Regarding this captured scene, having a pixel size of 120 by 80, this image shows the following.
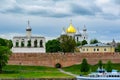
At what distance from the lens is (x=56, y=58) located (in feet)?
293

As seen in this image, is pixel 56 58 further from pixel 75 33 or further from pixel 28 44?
pixel 75 33

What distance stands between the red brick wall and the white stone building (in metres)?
8.36

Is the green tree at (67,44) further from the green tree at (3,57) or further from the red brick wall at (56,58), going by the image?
the green tree at (3,57)

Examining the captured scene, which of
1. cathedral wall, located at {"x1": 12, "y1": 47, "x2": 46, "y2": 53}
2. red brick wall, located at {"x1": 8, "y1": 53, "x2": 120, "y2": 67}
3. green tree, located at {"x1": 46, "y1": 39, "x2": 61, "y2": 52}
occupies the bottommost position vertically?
red brick wall, located at {"x1": 8, "y1": 53, "x2": 120, "y2": 67}

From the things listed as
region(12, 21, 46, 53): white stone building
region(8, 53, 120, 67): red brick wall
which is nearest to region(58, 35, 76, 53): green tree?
region(12, 21, 46, 53): white stone building

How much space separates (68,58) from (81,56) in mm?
2152

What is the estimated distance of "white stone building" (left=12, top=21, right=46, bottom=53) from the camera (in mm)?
97625

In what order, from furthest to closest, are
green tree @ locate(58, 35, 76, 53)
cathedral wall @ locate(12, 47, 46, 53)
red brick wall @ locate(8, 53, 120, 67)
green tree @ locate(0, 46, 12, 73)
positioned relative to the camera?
green tree @ locate(58, 35, 76, 53) < cathedral wall @ locate(12, 47, 46, 53) < red brick wall @ locate(8, 53, 120, 67) < green tree @ locate(0, 46, 12, 73)

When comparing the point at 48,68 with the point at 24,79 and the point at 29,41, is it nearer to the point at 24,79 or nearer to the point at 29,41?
the point at 29,41

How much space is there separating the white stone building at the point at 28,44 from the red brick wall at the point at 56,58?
8.36 meters

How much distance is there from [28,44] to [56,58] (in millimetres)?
11447

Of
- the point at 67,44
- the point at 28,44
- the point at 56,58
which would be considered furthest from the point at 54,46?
the point at 56,58

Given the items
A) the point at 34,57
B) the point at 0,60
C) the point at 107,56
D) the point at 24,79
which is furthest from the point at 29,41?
the point at 24,79

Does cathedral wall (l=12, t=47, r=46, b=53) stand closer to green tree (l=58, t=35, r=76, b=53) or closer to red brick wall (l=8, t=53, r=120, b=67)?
red brick wall (l=8, t=53, r=120, b=67)
